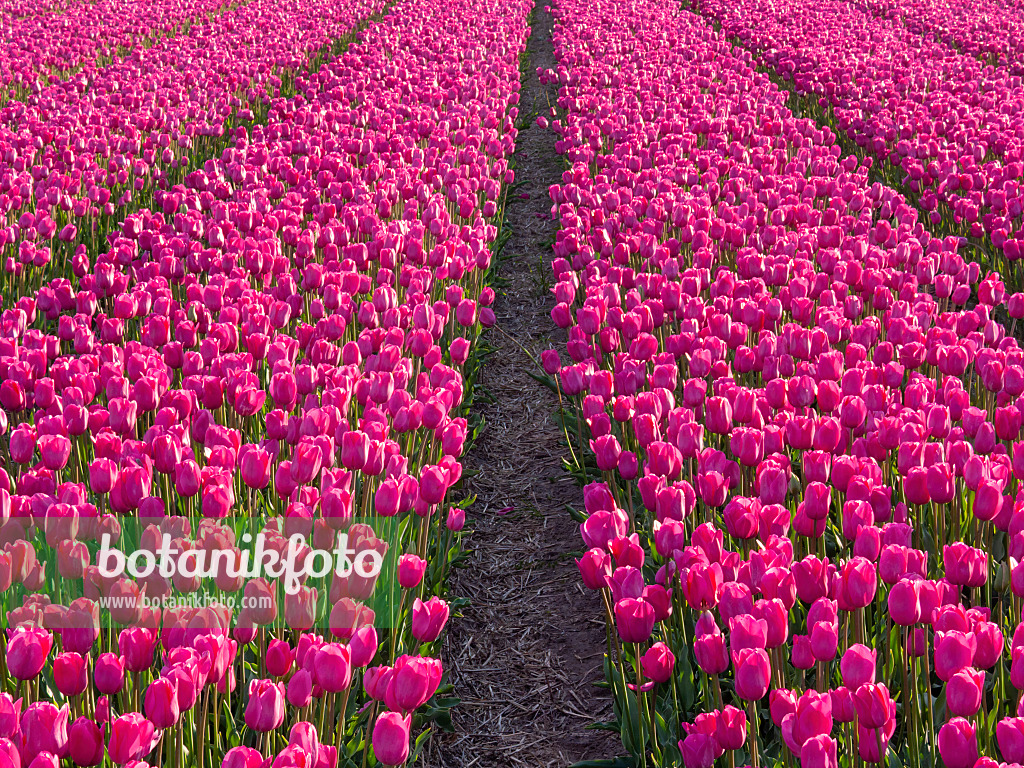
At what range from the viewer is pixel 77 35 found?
1423 centimetres

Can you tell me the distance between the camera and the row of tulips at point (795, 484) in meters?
2.16

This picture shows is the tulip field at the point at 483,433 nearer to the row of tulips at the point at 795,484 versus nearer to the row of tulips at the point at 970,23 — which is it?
the row of tulips at the point at 795,484

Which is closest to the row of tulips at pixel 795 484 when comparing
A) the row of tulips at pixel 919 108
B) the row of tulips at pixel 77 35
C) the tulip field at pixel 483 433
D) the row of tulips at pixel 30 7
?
the tulip field at pixel 483 433

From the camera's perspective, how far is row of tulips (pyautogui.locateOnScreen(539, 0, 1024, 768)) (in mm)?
2160

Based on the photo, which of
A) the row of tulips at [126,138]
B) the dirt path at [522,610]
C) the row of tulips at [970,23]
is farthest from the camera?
the row of tulips at [970,23]

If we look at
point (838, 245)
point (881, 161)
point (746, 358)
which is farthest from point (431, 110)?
point (746, 358)

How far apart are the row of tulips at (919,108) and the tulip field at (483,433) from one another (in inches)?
Result: 2.8

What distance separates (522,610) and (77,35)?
534 inches

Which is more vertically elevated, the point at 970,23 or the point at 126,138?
the point at 970,23

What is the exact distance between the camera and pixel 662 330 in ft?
16.0

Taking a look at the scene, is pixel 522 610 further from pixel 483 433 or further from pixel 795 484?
pixel 483 433

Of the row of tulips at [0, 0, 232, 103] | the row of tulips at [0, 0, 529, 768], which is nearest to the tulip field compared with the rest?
the row of tulips at [0, 0, 529, 768]

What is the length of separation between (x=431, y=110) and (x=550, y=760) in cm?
747

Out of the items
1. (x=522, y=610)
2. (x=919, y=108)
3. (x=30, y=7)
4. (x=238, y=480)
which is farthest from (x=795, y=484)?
(x=30, y=7)
